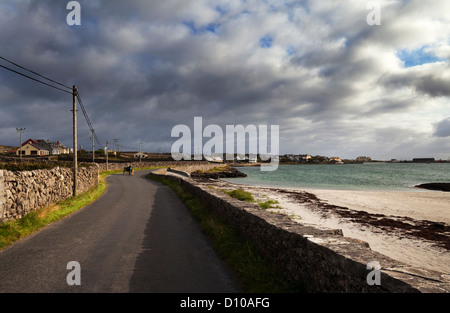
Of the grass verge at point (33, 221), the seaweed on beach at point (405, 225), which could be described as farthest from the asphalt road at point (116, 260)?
the seaweed on beach at point (405, 225)

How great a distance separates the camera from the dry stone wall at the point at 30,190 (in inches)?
393

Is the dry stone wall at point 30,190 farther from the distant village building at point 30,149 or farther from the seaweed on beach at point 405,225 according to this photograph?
the distant village building at point 30,149

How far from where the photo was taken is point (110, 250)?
7430 millimetres

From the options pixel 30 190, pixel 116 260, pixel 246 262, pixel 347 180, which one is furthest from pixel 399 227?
pixel 347 180

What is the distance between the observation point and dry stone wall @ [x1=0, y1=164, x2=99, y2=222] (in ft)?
32.8

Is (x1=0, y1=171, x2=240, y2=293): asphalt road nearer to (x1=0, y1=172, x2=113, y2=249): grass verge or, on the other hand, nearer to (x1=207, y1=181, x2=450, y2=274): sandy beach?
(x1=0, y1=172, x2=113, y2=249): grass verge

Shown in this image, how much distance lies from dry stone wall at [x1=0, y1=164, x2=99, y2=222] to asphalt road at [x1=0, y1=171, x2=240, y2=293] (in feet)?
5.46

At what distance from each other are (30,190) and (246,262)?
34.9 ft

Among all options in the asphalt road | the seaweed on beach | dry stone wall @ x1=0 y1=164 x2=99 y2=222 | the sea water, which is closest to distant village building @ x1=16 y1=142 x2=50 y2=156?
the sea water

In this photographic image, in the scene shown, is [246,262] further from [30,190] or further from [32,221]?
[30,190]
